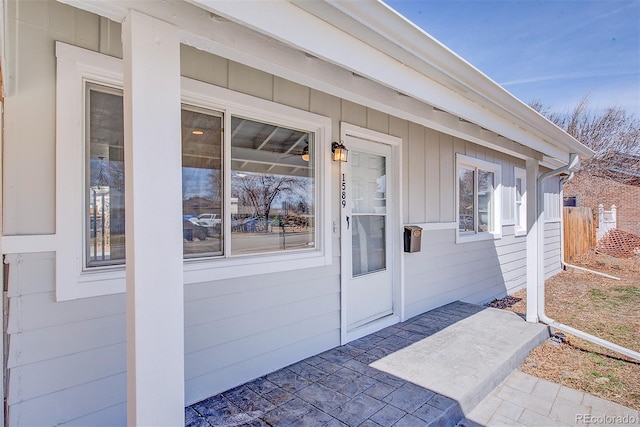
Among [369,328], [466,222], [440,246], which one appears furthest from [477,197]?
[369,328]

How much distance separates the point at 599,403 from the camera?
2.64 metres

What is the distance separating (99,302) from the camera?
1.88m

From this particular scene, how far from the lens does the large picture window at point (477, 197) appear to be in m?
5.26

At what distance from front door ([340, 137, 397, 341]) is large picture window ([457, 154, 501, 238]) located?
5.70 ft

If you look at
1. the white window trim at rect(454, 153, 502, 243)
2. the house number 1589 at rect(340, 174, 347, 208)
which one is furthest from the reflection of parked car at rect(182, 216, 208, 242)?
the white window trim at rect(454, 153, 502, 243)

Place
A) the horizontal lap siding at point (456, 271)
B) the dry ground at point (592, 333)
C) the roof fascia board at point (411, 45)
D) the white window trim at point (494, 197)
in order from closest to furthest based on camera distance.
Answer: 1. the roof fascia board at point (411, 45)
2. the dry ground at point (592, 333)
3. the horizontal lap siding at point (456, 271)
4. the white window trim at point (494, 197)

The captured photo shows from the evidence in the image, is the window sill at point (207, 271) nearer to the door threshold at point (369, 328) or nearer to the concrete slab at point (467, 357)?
the door threshold at point (369, 328)

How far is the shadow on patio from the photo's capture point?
213cm

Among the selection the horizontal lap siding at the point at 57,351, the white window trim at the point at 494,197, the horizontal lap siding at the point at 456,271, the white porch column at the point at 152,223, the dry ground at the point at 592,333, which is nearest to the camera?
the white porch column at the point at 152,223

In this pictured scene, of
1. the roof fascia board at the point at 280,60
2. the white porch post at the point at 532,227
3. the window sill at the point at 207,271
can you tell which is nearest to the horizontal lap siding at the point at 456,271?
the white porch post at the point at 532,227

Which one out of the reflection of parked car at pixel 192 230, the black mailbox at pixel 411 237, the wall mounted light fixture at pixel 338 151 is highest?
the wall mounted light fixture at pixel 338 151

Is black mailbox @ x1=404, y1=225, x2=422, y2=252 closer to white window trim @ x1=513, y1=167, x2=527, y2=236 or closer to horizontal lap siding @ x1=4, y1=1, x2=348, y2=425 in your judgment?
horizontal lap siding @ x1=4, y1=1, x2=348, y2=425

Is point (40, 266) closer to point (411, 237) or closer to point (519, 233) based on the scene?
point (411, 237)

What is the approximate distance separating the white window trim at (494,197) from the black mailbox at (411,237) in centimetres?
127
